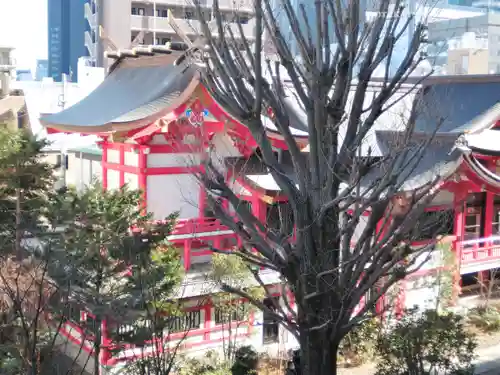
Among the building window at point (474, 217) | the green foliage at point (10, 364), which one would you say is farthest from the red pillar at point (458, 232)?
the green foliage at point (10, 364)

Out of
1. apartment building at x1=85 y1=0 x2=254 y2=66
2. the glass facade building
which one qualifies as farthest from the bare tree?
the glass facade building

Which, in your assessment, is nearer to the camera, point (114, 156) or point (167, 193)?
point (167, 193)

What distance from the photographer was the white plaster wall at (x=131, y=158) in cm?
1417

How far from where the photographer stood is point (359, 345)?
13016mm

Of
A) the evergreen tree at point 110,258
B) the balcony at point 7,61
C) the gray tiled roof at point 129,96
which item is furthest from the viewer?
the balcony at point 7,61

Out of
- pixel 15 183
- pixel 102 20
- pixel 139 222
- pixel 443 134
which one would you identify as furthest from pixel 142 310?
pixel 102 20

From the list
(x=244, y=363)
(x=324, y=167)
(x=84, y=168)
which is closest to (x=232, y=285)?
(x=244, y=363)

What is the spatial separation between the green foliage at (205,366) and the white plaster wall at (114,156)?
17.4 feet

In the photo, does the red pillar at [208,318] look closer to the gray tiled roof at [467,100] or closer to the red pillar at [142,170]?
the red pillar at [142,170]

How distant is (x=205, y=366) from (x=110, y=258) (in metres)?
3.13

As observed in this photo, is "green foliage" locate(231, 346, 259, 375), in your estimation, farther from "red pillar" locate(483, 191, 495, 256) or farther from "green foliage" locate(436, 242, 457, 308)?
"red pillar" locate(483, 191, 495, 256)

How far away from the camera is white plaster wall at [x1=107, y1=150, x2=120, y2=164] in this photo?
1517 cm

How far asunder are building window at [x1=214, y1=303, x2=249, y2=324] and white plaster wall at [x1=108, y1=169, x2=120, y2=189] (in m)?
4.24

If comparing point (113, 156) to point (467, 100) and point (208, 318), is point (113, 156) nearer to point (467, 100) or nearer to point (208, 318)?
point (208, 318)
